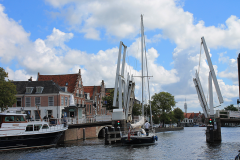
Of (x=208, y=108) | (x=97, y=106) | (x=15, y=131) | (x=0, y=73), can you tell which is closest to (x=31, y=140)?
(x=15, y=131)

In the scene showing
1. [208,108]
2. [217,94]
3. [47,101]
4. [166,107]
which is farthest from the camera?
[166,107]

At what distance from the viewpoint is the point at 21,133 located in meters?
32.4

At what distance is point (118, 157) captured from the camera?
82.5 feet

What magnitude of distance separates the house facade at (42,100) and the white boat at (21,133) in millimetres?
19963

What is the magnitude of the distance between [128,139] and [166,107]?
7932 centimetres

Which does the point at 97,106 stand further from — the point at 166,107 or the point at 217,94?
the point at 217,94

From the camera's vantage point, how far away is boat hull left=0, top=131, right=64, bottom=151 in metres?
31.0

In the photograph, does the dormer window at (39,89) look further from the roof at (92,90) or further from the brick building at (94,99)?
the roof at (92,90)

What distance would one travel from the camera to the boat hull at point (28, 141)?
30964 mm

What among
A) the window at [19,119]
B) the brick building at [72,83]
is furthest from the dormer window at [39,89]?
the window at [19,119]

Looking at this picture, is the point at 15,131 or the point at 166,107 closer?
the point at 15,131

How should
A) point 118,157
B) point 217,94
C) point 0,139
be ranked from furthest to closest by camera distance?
1. point 217,94
2. point 0,139
3. point 118,157

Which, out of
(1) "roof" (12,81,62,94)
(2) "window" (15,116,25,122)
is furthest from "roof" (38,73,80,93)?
(2) "window" (15,116,25,122)

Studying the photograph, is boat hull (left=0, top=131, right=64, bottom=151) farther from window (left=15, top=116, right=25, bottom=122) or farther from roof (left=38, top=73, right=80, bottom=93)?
roof (left=38, top=73, right=80, bottom=93)
